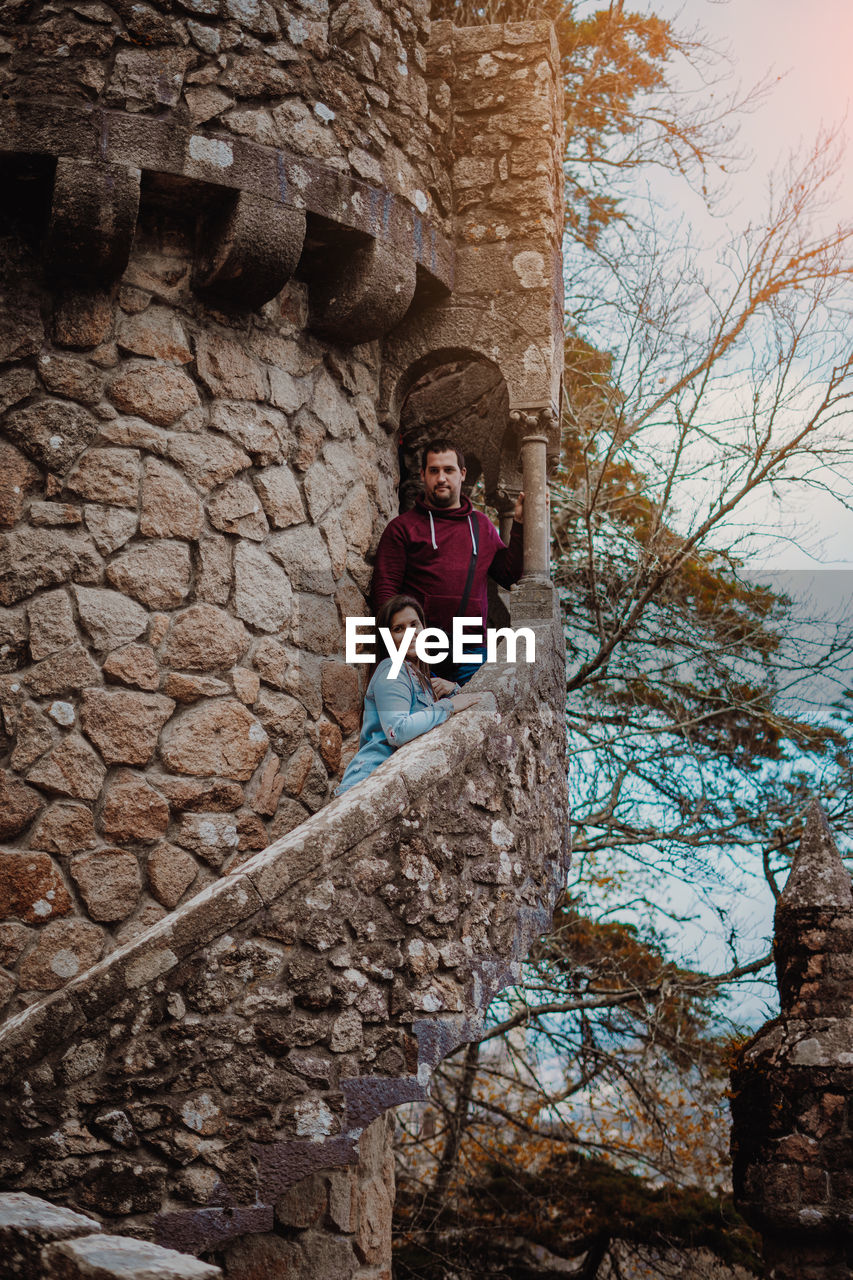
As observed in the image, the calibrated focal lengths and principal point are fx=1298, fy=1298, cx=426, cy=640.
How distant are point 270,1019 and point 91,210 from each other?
10.7 feet

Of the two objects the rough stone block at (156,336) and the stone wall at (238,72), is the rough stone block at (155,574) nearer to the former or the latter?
the rough stone block at (156,336)

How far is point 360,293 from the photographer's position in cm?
606

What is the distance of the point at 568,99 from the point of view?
492 inches

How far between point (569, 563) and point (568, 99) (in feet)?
15.1

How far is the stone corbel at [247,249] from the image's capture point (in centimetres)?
551

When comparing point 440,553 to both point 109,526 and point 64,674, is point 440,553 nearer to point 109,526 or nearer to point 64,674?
point 109,526

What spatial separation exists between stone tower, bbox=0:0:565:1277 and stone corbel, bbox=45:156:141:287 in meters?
0.01

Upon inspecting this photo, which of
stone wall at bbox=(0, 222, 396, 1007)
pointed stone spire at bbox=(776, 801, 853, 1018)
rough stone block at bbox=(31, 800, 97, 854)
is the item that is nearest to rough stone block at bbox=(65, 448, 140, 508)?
stone wall at bbox=(0, 222, 396, 1007)

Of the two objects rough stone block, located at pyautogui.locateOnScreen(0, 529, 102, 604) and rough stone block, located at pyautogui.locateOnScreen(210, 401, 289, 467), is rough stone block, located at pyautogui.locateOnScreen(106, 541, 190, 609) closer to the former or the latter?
rough stone block, located at pyautogui.locateOnScreen(0, 529, 102, 604)

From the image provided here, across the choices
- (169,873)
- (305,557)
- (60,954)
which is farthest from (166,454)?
(60,954)

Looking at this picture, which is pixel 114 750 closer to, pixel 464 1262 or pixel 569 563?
pixel 464 1262

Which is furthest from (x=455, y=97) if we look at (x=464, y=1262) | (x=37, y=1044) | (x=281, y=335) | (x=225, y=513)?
(x=464, y=1262)

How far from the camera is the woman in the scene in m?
5.11

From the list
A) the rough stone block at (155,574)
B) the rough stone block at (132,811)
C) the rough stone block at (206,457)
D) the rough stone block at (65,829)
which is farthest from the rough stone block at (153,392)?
the rough stone block at (65,829)
